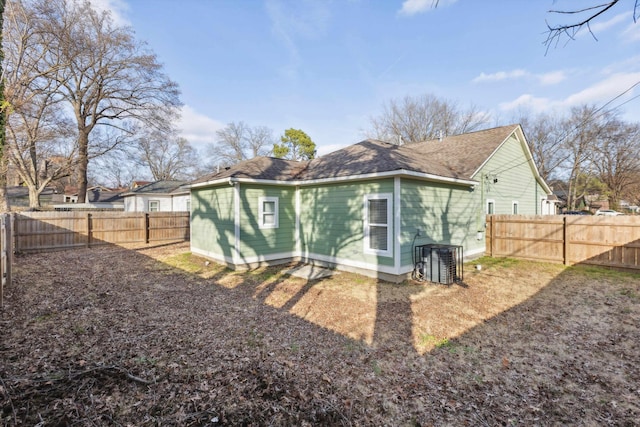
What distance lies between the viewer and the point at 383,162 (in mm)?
8109

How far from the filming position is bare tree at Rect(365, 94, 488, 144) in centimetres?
2797

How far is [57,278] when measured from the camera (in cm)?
758

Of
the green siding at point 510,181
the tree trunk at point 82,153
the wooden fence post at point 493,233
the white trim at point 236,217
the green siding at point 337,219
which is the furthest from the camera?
the tree trunk at point 82,153

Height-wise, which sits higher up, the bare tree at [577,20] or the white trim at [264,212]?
the bare tree at [577,20]

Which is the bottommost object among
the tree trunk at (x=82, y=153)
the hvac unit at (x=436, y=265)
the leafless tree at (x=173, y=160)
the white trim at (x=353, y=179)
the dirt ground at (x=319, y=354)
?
the dirt ground at (x=319, y=354)

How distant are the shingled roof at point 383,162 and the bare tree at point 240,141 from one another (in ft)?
96.2

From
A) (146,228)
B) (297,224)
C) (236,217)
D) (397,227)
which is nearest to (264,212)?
(236,217)

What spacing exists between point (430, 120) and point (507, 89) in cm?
1433

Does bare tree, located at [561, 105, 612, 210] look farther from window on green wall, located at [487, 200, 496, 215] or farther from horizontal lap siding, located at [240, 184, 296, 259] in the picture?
horizontal lap siding, located at [240, 184, 296, 259]

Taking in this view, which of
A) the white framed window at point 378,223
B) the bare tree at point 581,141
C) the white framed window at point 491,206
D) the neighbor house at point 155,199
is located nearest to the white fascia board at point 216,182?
the white framed window at point 378,223

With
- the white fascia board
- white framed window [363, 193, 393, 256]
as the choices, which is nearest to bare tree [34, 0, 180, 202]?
the white fascia board

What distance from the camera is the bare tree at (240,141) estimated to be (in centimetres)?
3941

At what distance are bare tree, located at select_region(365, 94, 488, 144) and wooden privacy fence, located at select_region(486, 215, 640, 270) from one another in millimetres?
18840

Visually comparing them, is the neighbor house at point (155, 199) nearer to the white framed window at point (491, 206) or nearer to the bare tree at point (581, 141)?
the white framed window at point (491, 206)
